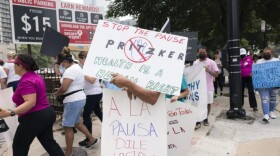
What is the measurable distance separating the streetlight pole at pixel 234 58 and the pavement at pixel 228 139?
10.5 inches

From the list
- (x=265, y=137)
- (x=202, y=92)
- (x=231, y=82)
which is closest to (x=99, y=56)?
(x=202, y=92)

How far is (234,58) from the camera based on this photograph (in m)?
7.87

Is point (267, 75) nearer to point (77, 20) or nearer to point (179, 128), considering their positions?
point (179, 128)

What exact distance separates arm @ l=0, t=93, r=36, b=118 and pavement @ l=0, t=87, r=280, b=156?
5.52ft

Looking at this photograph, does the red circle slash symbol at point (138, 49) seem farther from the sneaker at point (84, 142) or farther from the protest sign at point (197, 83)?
the protest sign at point (197, 83)

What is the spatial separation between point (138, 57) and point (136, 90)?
0.29 meters

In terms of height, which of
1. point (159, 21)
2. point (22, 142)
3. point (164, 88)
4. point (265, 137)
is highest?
point (159, 21)

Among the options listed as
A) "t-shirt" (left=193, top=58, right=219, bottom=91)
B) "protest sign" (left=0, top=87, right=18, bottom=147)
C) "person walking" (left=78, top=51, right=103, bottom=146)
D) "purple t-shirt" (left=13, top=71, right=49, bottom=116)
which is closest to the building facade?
"person walking" (left=78, top=51, right=103, bottom=146)

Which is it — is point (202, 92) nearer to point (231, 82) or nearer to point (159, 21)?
point (231, 82)

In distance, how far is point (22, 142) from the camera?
3.97m

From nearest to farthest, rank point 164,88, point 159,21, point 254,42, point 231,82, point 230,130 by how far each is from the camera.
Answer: point 164,88, point 230,130, point 231,82, point 159,21, point 254,42

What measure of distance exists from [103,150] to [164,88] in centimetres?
74

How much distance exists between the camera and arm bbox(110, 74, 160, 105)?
2.64 metres

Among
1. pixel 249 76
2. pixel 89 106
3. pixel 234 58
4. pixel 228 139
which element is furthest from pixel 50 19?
pixel 249 76
